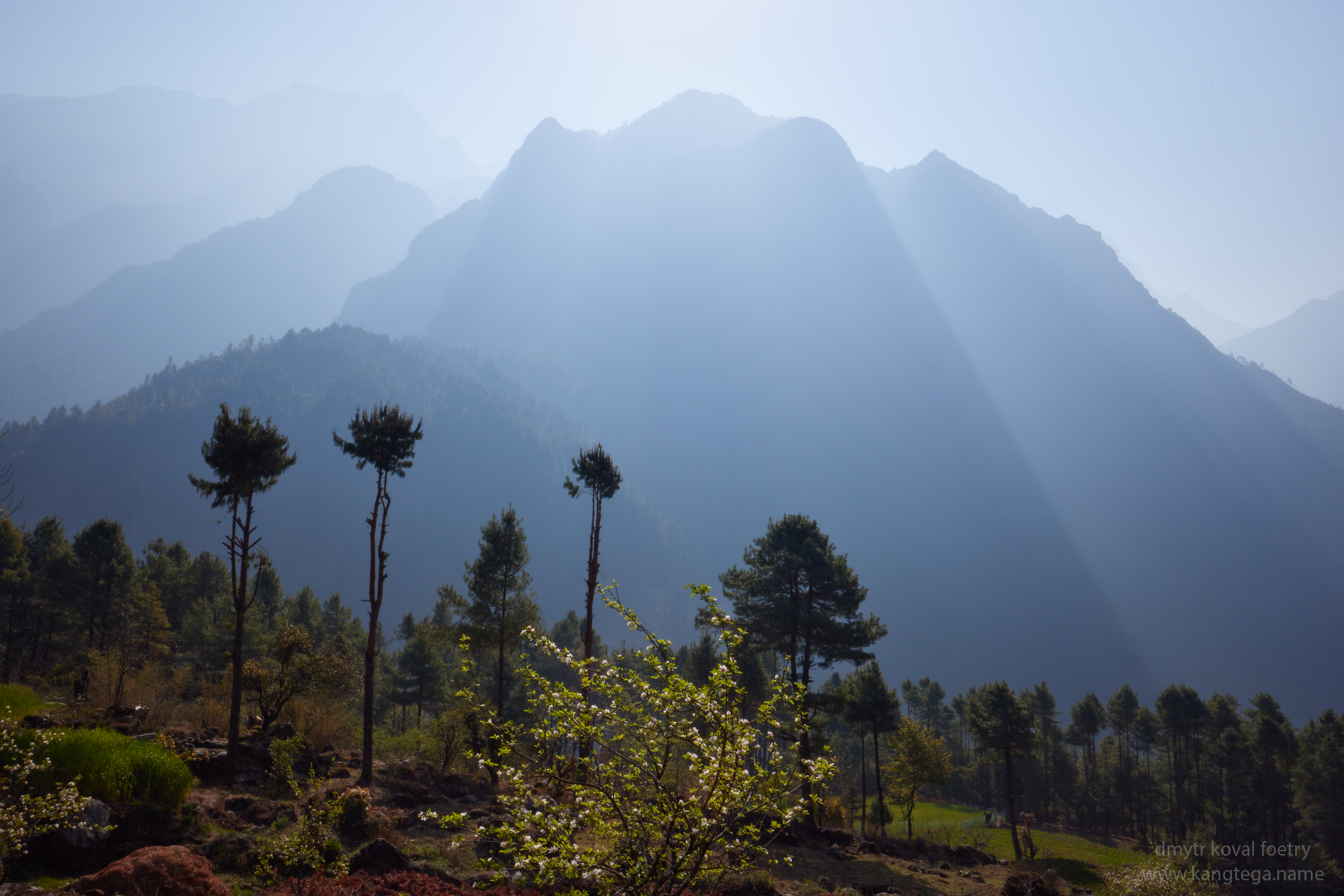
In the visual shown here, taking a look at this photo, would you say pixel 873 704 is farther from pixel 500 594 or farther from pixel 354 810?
pixel 354 810

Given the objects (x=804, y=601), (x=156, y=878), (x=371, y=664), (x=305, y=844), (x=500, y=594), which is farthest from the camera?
(x=500, y=594)

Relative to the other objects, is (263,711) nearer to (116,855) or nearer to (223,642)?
(116,855)

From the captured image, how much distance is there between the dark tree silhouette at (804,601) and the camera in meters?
29.7

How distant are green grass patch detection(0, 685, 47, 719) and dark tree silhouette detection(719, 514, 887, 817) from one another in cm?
2562

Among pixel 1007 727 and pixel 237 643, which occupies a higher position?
pixel 237 643

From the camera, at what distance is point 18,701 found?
16188 mm

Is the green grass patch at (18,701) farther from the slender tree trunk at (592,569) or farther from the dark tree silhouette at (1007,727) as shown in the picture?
Result: the dark tree silhouette at (1007,727)

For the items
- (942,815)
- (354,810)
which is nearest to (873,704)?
(354,810)

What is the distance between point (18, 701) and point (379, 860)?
12.5m

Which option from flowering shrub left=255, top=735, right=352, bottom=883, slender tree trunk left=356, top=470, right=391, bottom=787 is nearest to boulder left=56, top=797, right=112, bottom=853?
flowering shrub left=255, top=735, right=352, bottom=883

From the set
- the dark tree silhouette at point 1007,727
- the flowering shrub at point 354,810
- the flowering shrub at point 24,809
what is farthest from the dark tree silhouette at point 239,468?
the dark tree silhouette at point 1007,727

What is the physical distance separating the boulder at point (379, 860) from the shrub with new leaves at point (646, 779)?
31.7 feet

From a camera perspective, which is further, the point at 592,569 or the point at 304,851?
the point at 592,569

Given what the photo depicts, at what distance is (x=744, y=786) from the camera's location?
18.4ft
